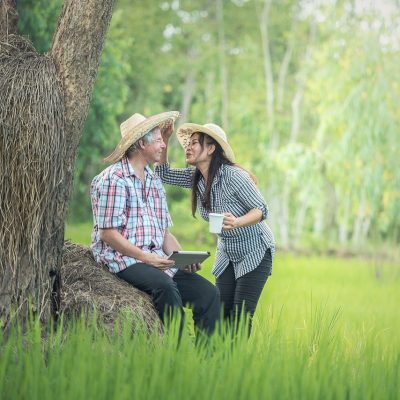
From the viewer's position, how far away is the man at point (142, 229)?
5012mm

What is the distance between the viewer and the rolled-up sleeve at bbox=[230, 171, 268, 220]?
17.9ft

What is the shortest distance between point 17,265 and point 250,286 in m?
1.52

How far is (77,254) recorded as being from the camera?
5.38 meters

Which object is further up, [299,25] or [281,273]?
[299,25]

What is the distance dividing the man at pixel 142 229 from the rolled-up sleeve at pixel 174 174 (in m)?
0.34

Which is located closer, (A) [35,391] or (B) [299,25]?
(A) [35,391]

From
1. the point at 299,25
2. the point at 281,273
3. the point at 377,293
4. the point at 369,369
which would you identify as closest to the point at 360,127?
the point at 281,273

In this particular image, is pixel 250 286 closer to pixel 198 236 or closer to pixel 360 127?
pixel 360 127

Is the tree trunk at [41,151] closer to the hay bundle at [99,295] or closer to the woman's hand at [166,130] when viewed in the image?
the hay bundle at [99,295]

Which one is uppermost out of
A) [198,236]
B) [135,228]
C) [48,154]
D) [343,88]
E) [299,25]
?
[299,25]

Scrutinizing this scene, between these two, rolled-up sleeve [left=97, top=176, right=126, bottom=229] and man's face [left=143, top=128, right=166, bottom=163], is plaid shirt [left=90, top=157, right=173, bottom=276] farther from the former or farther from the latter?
man's face [left=143, top=128, right=166, bottom=163]

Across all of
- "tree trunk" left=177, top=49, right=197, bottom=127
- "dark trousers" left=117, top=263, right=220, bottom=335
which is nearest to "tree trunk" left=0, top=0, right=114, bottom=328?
"dark trousers" left=117, top=263, right=220, bottom=335

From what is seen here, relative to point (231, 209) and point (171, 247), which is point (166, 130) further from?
point (171, 247)

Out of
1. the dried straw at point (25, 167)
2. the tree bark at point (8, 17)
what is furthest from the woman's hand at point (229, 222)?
the tree bark at point (8, 17)
